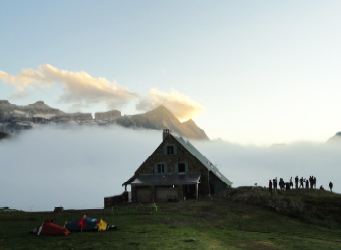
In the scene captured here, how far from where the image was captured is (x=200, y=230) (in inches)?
1147

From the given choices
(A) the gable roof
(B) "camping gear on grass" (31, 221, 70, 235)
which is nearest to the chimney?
(A) the gable roof

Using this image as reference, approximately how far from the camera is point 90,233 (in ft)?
86.7

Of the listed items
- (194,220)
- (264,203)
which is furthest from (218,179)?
(194,220)

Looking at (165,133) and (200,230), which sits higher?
(165,133)

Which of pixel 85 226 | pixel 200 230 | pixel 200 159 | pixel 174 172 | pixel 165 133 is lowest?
pixel 200 230

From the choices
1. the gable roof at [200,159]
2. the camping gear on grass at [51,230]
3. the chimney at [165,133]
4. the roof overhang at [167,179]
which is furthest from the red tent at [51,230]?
the chimney at [165,133]

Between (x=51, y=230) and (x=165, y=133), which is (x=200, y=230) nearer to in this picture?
(x=51, y=230)

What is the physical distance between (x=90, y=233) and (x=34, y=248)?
19.2 ft

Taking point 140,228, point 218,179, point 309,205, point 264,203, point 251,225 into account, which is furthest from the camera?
point 218,179

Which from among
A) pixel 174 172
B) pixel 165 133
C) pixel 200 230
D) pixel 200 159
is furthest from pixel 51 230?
pixel 200 159

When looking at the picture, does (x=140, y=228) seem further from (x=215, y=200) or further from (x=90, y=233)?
(x=215, y=200)

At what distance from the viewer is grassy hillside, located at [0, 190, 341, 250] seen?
22938 millimetres

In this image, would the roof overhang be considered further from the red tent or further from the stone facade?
the red tent

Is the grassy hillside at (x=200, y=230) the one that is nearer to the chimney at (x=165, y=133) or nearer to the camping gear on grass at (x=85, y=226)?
the camping gear on grass at (x=85, y=226)
